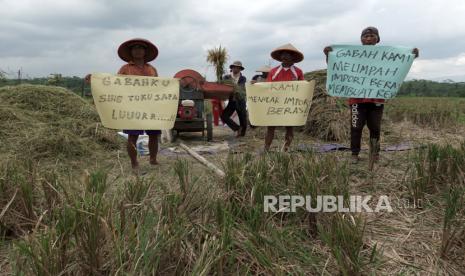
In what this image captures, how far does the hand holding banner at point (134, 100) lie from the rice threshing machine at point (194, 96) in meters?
2.30

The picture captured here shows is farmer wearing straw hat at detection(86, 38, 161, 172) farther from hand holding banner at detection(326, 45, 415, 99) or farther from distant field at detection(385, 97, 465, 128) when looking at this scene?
distant field at detection(385, 97, 465, 128)

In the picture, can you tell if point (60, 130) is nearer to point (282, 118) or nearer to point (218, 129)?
point (282, 118)

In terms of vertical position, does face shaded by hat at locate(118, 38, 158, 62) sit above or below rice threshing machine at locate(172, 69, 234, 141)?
above

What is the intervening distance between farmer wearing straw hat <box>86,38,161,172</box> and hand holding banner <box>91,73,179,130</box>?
0.14m

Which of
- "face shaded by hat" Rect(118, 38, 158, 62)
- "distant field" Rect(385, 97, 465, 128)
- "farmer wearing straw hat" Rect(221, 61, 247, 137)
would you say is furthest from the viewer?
"distant field" Rect(385, 97, 465, 128)

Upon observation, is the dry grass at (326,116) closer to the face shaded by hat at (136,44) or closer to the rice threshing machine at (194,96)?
the rice threshing machine at (194,96)

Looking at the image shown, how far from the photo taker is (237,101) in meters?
7.04

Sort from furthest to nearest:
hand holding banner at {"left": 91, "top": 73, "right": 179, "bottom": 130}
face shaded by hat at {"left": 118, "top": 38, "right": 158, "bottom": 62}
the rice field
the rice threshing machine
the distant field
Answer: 1. the distant field
2. the rice threshing machine
3. face shaded by hat at {"left": 118, "top": 38, "right": 158, "bottom": 62}
4. hand holding banner at {"left": 91, "top": 73, "right": 179, "bottom": 130}
5. the rice field

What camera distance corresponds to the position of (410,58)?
4.09 metres

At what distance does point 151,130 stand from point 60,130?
1853 mm

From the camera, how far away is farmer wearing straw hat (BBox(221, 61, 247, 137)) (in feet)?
22.9

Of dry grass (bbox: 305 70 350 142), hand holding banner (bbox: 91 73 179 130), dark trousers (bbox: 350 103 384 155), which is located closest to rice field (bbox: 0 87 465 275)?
dark trousers (bbox: 350 103 384 155)

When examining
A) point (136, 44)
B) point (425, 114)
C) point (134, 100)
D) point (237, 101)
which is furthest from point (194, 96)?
point (425, 114)

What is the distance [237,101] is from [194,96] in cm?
90
